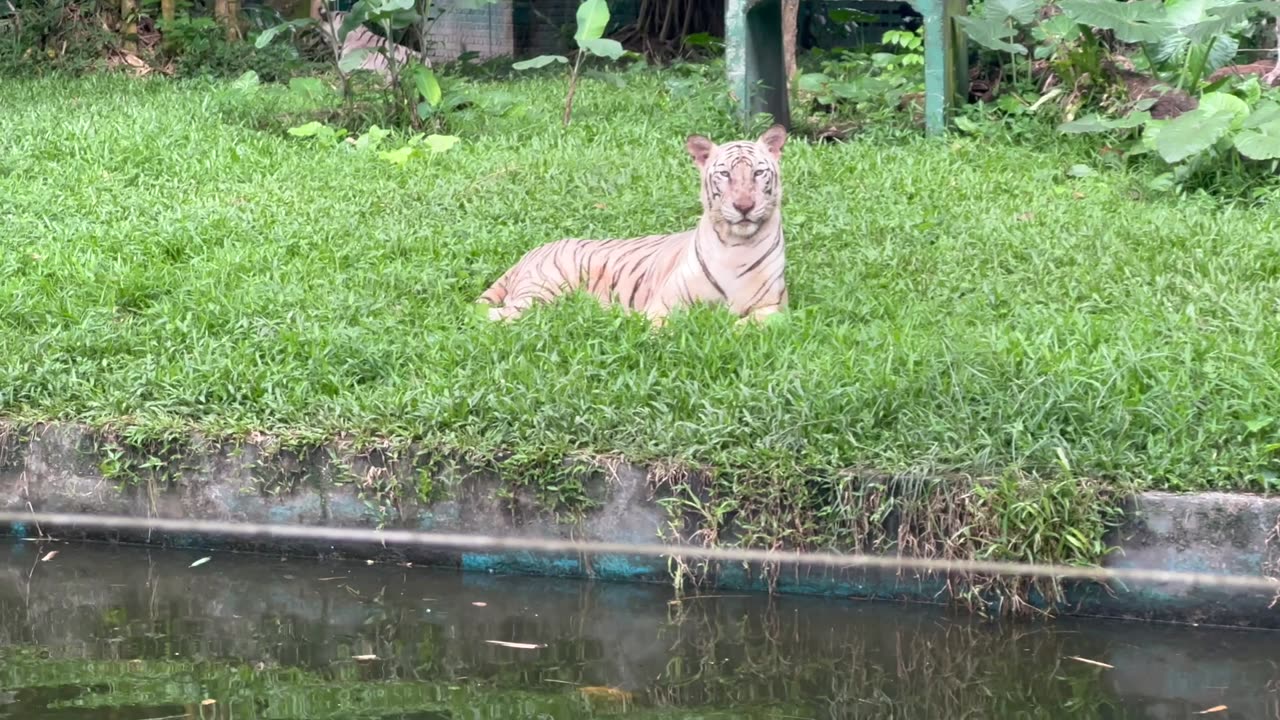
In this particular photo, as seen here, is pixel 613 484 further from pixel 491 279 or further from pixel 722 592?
pixel 491 279

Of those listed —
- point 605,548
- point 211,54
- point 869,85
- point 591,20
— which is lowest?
point 605,548

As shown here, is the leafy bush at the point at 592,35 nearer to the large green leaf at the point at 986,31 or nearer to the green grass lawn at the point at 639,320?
the green grass lawn at the point at 639,320

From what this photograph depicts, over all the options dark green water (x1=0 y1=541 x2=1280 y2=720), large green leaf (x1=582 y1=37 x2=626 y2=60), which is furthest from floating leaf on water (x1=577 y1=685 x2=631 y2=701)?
large green leaf (x1=582 y1=37 x2=626 y2=60)

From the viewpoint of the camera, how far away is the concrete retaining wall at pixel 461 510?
3742mm

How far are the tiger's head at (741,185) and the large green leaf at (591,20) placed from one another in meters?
3.43

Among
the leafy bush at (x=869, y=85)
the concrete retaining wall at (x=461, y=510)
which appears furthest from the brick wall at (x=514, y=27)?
the concrete retaining wall at (x=461, y=510)

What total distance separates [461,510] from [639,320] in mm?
1128

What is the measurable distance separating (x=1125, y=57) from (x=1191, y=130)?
202cm

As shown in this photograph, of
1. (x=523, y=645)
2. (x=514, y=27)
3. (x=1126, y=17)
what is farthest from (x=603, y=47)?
(x=514, y=27)

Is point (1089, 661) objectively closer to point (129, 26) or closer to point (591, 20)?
point (591, 20)

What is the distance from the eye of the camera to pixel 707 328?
496cm

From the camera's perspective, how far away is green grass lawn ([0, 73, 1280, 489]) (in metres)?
4.13

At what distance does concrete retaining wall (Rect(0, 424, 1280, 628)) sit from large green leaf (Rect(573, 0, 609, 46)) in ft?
15.8

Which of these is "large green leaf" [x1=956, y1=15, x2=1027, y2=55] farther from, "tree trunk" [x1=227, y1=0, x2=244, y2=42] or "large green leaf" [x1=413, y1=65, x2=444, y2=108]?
"tree trunk" [x1=227, y1=0, x2=244, y2=42]
